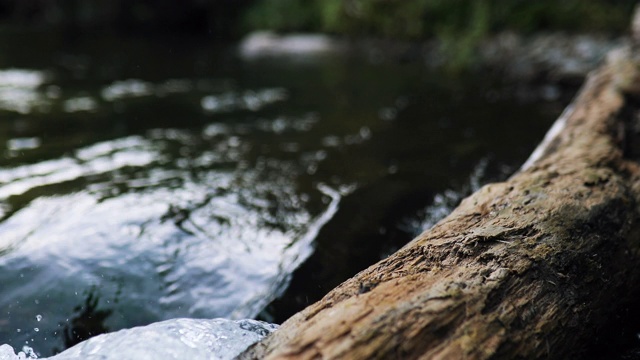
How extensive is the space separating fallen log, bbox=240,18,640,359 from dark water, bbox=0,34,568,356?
89 centimetres

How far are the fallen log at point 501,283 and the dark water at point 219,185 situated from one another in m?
0.89

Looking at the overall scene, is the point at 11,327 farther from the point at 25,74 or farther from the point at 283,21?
the point at 283,21

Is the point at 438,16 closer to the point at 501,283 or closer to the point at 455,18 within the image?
the point at 455,18

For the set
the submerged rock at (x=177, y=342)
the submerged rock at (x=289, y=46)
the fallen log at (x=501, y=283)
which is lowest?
the fallen log at (x=501, y=283)

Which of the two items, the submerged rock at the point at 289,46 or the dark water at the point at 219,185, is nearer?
the dark water at the point at 219,185

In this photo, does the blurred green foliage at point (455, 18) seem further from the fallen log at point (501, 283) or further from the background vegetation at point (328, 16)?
the fallen log at point (501, 283)

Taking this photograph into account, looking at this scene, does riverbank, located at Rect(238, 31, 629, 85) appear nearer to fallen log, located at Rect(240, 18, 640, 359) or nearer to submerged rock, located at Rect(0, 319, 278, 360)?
fallen log, located at Rect(240, 18, 640, 359)

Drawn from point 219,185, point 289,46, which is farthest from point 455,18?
point 219,185

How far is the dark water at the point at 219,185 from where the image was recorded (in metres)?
2.43

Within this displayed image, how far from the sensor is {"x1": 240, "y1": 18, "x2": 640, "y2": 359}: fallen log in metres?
1.30

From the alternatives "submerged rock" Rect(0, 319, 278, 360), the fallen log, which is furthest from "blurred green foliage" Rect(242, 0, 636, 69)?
"submerged rock" Rect(0, 319, 278, 360)

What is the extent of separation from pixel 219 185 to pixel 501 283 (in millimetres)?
2503

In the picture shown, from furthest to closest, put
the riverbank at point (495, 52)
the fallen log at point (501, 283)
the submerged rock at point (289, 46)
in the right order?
1. the submerged rock at point (289, 46)
2. the riverbank at point (495, 52)
3. the fallen log at point (501, 283)

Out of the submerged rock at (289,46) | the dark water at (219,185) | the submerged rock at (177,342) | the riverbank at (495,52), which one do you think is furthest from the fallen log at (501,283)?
the submerged rock at (289,46)
